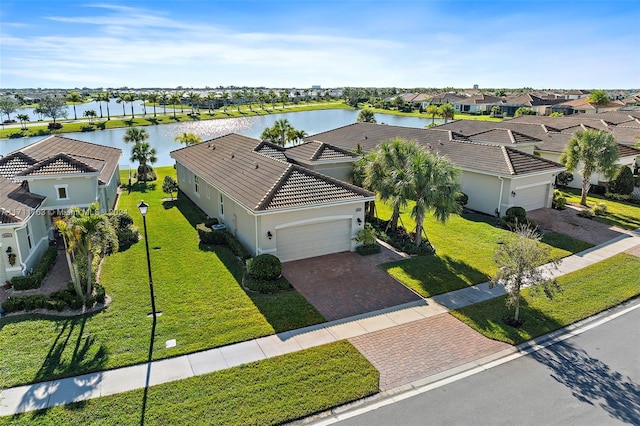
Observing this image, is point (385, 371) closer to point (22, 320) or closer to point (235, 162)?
point (22, 320)

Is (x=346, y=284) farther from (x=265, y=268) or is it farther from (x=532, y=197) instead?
(x=532, y=197)

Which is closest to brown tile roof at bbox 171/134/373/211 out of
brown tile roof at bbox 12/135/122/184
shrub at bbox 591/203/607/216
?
brown tile roof at bbox 12/135/122/184

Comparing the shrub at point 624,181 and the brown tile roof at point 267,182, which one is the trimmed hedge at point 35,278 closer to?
the brown tile roof at point 267,182

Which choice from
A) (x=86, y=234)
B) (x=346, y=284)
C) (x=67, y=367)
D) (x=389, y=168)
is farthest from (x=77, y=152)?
(x=346, y=284)

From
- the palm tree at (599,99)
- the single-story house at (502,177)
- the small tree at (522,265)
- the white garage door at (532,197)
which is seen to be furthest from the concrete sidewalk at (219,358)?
the palm tree at (599,99)

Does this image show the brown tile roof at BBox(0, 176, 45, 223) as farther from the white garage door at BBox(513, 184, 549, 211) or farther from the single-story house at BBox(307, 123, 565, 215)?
the white garage door at BBox(513, 184, 549, 211)
